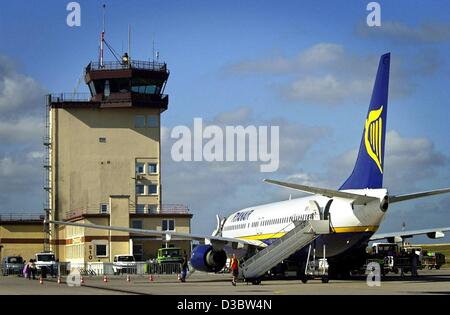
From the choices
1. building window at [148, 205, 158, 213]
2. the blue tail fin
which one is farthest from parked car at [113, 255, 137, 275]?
the blue tail fin

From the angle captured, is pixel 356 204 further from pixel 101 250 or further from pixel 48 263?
pixel 101 250

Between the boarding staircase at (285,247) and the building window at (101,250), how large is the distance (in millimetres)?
31273

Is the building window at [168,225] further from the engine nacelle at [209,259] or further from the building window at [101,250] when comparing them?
the engine nacelle at [209,259]

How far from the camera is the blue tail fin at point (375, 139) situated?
38375 mm

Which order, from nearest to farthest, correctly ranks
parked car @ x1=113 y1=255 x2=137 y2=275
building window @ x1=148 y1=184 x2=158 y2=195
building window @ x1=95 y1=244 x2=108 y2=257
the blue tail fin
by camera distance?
the blue tail fin, parked car @ x1=113 y1=255 x2=137 y2=275, building window @ x1=95 y1=244 x2=108 y2=257, building window @ x1=148 y1=184 x2=158 y2=195

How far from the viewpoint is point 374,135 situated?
38.7m

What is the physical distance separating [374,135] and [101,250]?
37.7 meters

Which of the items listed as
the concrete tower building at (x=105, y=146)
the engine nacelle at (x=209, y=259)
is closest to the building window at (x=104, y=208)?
the concrete tower building at (x=105, y=146)

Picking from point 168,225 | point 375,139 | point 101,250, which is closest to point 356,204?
point 375,139

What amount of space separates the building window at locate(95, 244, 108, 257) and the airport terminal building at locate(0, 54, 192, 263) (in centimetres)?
753

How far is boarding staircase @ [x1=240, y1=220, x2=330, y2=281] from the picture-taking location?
3975cm

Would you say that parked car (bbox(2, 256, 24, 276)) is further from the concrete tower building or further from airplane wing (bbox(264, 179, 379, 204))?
airplane wing (bbox(264, 179, 379, 204))
